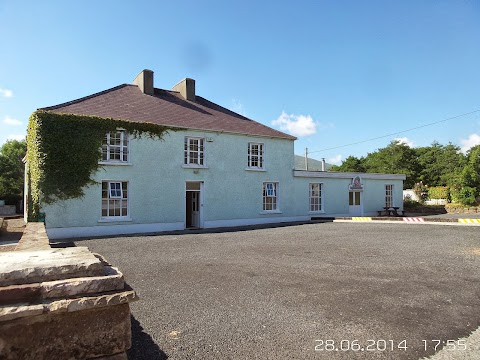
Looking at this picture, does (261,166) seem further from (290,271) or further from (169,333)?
(169,333)

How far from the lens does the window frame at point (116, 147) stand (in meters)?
17.5

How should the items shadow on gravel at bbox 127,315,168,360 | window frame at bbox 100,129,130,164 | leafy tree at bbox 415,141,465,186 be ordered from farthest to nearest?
leafy tree at bbox 415,141,465,186 < window frame at bbox 100,129,130,164 < shadow on gravel at bbox 127,315,168,360

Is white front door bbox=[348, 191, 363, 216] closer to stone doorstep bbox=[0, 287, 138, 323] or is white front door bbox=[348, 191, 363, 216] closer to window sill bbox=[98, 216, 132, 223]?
window sill bbox=[98, 216, 132, 223]

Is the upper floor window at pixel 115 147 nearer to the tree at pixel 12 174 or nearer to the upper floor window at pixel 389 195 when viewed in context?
the tree at pixel 12 174

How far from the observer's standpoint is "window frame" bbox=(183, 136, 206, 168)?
19.9 meters

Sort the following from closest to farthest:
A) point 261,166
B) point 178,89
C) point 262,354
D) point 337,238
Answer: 1. point 262,354
2. point 337,238
3. point 261,166
4. point 178,89

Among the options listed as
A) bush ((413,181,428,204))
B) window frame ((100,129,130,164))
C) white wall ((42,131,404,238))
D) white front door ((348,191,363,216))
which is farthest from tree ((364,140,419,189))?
window frame ((100,129,130,164))

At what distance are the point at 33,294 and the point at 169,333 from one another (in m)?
2.75

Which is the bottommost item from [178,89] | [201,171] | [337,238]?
[337,238]

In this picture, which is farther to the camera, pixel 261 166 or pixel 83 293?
pixel 261 166

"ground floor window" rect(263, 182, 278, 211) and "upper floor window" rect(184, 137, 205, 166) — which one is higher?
"upper floor window" rect(184, 137, 205, 166)

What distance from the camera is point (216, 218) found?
67.7 ft

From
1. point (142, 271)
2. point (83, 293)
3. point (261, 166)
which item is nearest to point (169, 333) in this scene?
point (83, 293)

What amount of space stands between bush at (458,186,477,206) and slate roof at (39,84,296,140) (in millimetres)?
19791
